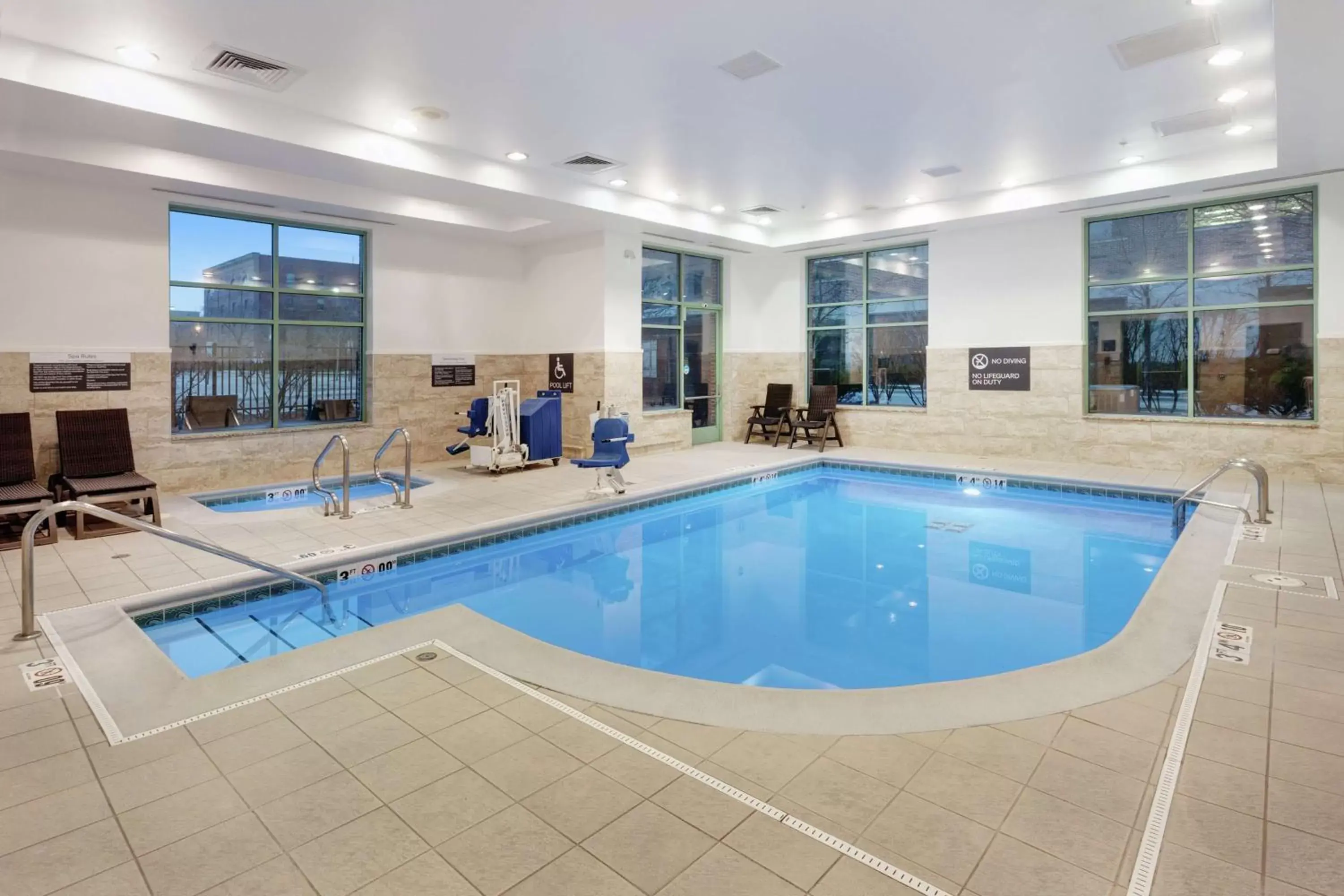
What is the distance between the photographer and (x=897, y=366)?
10500 millimetres

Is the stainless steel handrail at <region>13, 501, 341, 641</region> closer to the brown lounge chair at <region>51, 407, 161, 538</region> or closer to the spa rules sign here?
the brown lounge chair at <region>51, 407, 161, 538</region>

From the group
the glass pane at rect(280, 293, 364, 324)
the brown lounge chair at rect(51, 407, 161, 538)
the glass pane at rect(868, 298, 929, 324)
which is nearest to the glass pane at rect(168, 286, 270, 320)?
the glass pane at rect(280, 293, 364, 324)

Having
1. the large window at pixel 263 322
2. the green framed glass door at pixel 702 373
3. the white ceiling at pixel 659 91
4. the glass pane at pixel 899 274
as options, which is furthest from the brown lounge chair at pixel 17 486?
the glass pane at pixel 899 274

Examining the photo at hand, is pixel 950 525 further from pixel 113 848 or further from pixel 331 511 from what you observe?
pixel 113 848

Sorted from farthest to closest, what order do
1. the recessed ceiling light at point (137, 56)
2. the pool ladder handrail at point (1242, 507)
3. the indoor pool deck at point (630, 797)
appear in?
the pool ladder handrail at point (1242, 507) < the recessed ceiling light at point (137, 56) < the indoor pool deck at point (630, 797)

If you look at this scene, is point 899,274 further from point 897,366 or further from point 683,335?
point 683,335

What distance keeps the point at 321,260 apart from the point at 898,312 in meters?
7.28

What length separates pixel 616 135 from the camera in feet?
20.7

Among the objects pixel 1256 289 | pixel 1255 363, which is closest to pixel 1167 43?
pixel 1256 289

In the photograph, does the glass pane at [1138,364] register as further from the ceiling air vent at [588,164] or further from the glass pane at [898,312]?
the ceiling air vent at [588,164]

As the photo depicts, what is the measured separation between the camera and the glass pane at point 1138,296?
8242 mm

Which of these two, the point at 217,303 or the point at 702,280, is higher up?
the point at 702,280

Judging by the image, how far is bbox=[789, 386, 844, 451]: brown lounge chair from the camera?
10555 mm

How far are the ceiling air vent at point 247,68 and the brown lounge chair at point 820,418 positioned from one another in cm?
727
